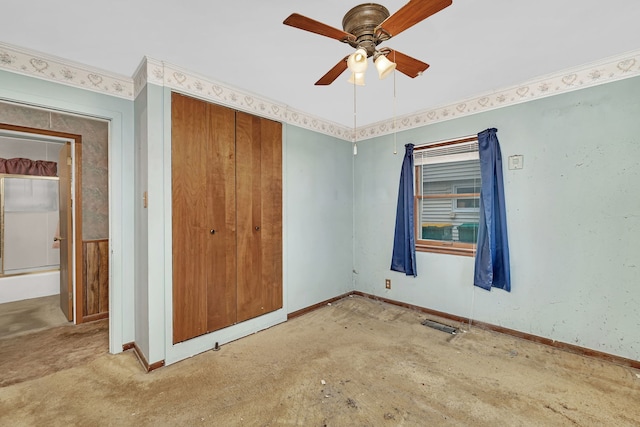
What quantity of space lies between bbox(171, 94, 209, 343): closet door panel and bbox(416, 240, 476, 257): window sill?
259 cm

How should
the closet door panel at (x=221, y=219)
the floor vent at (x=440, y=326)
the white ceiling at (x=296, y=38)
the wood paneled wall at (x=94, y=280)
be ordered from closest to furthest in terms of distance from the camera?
the white ceiling at (x=296, y=38) → the closet door panel at (x=221, y=219) → the floor vent at (x=440, y=326) → the wood paneled wall at (x=94, y=280)

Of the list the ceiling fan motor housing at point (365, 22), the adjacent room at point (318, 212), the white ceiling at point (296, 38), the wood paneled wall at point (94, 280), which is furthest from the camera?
the wood paneled wall at point (94, 280)

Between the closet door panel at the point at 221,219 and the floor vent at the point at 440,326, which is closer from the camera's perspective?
the closet door panel at the point at 221,219

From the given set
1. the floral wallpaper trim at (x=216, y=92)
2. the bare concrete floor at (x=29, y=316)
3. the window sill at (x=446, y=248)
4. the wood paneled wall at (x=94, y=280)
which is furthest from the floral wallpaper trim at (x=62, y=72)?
the window sill at (x=446, y=248)

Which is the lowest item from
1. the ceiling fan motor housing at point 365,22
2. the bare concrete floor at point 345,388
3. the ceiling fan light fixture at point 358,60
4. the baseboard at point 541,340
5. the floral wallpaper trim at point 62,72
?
the bare concrete floor at point 345,388

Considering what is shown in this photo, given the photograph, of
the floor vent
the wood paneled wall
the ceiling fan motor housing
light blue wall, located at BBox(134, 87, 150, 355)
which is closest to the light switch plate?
the floor vent

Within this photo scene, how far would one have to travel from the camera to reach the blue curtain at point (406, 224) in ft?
11.4

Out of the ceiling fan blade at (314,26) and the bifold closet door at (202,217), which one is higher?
the ceiling fan blade at (314,26)

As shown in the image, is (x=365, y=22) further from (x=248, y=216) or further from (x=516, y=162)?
(x=516, y=162)

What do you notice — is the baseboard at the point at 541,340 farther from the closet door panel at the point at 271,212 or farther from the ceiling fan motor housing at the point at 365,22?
the ceiling fan motor housing at the point at 365,22

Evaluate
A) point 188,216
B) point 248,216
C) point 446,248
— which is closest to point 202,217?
point 188,216

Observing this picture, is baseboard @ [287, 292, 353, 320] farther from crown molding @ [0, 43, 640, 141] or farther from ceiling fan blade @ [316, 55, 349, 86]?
ceiling fan blade @ [316, 55, 349, 86]

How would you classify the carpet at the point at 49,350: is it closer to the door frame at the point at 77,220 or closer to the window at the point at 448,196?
the door frame at the point at 77,220

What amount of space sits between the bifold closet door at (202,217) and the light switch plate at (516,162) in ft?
9.36
